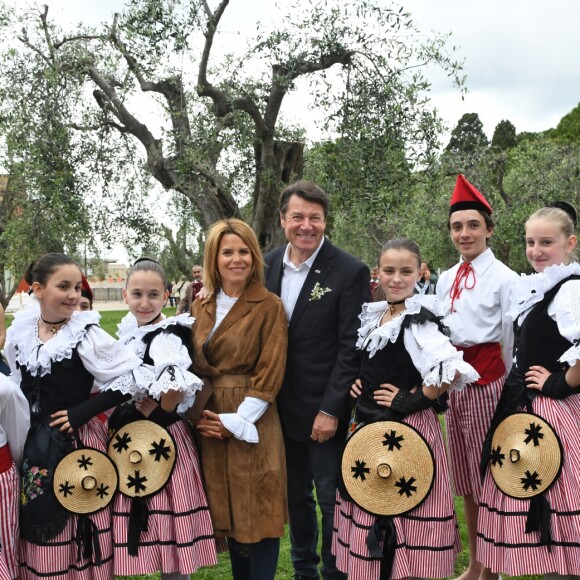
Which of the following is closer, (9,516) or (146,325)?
(9,516)

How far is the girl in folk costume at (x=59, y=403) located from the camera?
2801 mm

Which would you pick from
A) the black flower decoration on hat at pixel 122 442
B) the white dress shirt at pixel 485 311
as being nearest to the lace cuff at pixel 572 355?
the white dress shirt at pixel 485 311

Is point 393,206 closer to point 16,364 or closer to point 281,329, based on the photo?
point 281,329

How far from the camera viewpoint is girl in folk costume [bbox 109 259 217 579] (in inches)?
113

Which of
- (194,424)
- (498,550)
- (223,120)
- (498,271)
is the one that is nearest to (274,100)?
(223,120)

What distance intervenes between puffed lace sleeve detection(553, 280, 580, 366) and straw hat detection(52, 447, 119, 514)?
2009mm

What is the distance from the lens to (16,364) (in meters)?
3.01

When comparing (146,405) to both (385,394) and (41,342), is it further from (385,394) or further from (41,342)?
(385,394)

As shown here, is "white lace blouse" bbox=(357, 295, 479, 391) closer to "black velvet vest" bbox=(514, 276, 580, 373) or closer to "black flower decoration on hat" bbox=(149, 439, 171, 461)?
"black velvet vest" bbox=(514, 276, 580, 373)

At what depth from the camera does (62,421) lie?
288cm

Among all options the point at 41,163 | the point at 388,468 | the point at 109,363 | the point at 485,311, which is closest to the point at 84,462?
the point at 109,363

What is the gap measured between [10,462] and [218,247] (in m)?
1.30

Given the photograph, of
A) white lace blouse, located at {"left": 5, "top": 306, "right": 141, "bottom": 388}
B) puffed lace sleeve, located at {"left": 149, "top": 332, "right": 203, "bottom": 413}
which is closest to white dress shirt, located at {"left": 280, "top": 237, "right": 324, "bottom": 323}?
puffed lace sleeve, located at {"left": 149, "top": 332, "right": 203, "bottom": 413}

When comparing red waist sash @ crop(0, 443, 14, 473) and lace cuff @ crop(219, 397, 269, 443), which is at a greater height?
lace cuff @ crop(219, 397, 269, 443)
